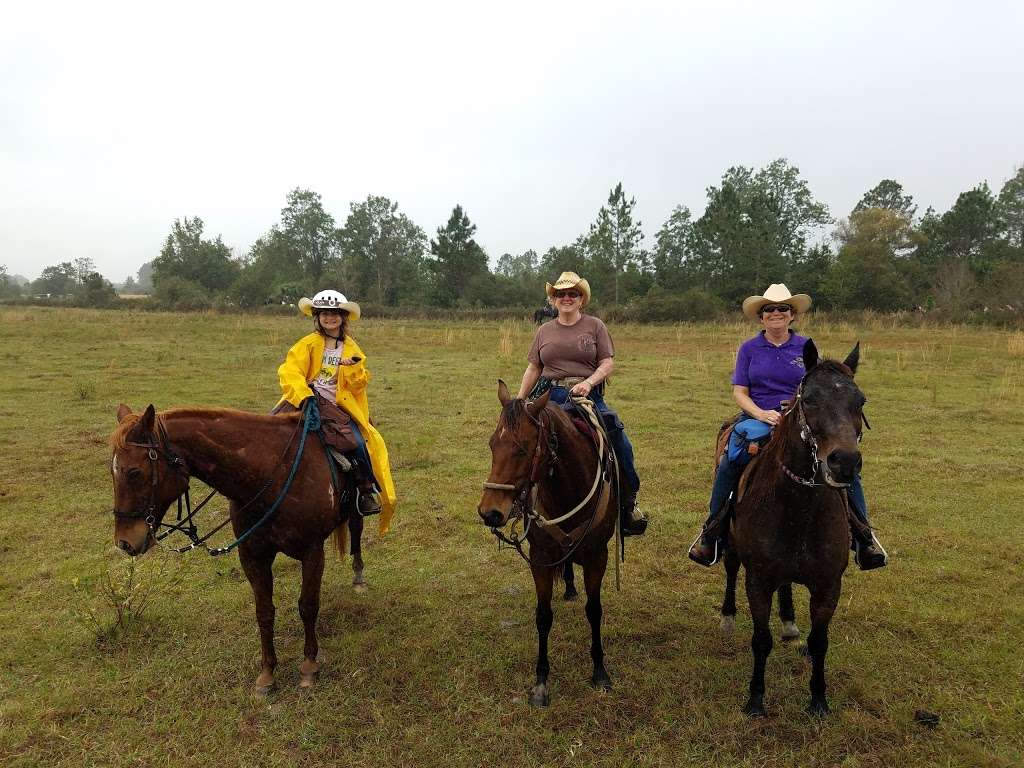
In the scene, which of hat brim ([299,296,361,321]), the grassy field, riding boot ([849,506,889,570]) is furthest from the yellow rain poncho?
riding boot ([849,506,889,570])

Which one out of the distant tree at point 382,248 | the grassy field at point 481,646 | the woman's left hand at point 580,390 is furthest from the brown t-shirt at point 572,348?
the distant tree at point 382,248

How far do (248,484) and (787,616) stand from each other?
163 inches

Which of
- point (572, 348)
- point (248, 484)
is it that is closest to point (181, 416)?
point (248, 484)

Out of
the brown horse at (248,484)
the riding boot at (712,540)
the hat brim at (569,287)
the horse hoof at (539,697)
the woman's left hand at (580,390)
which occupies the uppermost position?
the hat brim at (569,287)

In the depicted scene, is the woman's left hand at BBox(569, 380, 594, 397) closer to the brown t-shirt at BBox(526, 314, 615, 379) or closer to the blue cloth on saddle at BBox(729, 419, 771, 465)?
the brown t-shirt at BBox(526, 314, 615, 379)

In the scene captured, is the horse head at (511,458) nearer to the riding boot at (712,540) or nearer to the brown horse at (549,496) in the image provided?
the brown horse at (549,496)

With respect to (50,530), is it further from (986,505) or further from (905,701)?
(986,505)

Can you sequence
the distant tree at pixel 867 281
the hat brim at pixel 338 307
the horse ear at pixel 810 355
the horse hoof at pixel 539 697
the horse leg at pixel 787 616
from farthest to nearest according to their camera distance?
the distant tree at pixel 867 281 → the hat brim at pixel 338 307 → the horse leg at pixel 787 616 → the horse hoof at pixel 539 697 → the horse ear at pixel 810 355

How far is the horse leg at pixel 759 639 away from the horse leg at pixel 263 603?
3189 mm

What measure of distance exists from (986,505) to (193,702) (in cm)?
861

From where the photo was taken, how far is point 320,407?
434cm

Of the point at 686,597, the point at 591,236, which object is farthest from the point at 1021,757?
the point at 591,236

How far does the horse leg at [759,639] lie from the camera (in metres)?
3.58

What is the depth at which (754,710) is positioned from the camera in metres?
3.65
